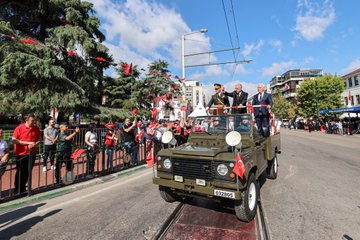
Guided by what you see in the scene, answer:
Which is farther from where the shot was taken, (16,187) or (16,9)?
(16,9)

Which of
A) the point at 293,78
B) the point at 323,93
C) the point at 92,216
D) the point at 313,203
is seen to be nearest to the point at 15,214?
the point at 92,216

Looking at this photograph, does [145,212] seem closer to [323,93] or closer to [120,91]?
[120,91]

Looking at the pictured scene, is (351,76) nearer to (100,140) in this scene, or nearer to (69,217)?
(100,140)

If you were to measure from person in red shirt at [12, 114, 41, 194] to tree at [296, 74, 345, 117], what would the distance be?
147 ft

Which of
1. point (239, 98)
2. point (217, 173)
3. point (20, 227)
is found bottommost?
point (20, 227)

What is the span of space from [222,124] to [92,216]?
138 inches

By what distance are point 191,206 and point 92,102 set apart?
13.4 m

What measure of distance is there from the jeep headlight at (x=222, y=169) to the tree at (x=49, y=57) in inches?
435

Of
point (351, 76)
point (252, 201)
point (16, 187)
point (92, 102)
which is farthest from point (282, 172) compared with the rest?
point (351, 76)

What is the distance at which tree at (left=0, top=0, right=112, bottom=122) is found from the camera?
33.9ft

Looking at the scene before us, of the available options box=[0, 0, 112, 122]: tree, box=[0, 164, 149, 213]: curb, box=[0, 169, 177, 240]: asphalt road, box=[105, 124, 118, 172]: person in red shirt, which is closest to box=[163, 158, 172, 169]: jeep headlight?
box=[0, 169, 177, 240]: asphalt road

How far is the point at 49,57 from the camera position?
11.8 m

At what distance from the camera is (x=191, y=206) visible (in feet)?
14.8

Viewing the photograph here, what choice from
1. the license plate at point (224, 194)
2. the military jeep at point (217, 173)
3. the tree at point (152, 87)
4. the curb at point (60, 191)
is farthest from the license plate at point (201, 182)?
the tree at point (152, 87)
